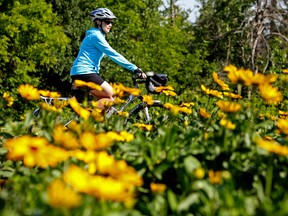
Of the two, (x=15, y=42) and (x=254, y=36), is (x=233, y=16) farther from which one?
(x=15, y=42)

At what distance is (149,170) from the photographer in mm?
2168

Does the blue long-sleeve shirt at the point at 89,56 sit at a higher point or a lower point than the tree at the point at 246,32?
higher

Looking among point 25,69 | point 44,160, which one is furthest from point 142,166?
point 25,69

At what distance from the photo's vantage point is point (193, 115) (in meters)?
3.79

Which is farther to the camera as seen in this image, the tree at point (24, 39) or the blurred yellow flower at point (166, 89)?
the tree at point (24, 39)

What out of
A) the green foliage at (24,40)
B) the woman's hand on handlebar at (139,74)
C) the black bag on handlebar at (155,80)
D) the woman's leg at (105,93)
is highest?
the woman's hand on handlebar at (139,74)

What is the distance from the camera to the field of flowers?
1.43m

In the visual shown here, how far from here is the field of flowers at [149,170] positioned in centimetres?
143

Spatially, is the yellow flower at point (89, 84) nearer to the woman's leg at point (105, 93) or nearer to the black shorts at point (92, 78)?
the woman's leg at point (105, 93)

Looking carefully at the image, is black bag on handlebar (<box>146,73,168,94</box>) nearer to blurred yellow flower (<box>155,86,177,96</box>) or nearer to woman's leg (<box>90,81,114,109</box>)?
woman's leg (<box>90,81,114,109</box>)

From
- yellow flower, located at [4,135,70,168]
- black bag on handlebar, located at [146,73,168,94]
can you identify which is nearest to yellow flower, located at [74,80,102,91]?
yellow flower, located at [4,135,70,168]

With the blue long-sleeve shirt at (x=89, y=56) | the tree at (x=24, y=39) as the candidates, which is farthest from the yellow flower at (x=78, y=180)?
the tree at (x=24, y=39)

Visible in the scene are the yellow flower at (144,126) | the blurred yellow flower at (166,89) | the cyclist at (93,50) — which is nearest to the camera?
the yellow flower at (144,126)

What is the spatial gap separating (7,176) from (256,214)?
1372mm
